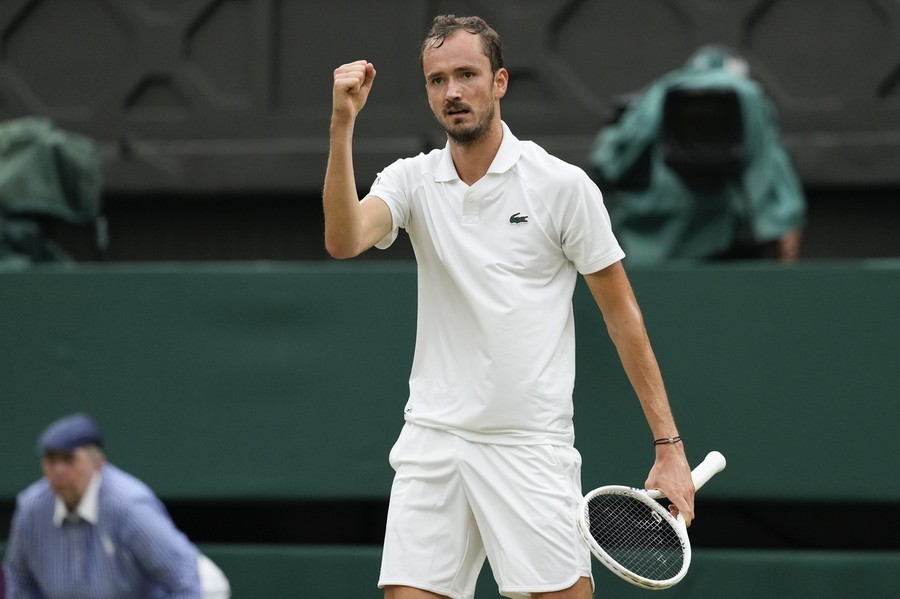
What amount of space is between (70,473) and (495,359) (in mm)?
1899

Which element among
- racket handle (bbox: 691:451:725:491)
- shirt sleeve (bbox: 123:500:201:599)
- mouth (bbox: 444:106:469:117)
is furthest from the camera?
shirt sleeve (bbox: 123:500:201:599)

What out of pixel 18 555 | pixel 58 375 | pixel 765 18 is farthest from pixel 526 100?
pixel 18 555

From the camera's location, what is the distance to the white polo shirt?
13.1 ft

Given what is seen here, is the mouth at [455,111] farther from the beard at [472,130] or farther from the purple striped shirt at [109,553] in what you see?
the purple striped shirt at [109,553]

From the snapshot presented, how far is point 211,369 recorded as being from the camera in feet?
21.0

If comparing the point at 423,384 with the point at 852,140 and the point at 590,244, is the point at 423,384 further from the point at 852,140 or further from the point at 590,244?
the point at 852,140

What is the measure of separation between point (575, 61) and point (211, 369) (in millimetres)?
3114

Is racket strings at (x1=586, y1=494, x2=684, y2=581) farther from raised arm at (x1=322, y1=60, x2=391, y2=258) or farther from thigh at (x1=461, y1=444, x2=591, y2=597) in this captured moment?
raised arm at (x1=322, y1=60, x2=391, y2=258)

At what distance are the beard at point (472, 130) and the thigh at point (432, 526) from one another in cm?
78

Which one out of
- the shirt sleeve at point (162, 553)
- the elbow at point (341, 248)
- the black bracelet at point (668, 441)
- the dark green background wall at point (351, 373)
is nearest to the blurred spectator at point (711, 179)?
the dark green background wall at point (351, 373)

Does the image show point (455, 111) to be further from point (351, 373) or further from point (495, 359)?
point (351, 373)

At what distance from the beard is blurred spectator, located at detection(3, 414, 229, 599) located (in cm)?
194

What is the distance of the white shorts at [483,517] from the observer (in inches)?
156

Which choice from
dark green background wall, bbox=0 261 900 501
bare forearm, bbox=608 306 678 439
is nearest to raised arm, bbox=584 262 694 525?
bare forearm, bbox=608 306 678 439
